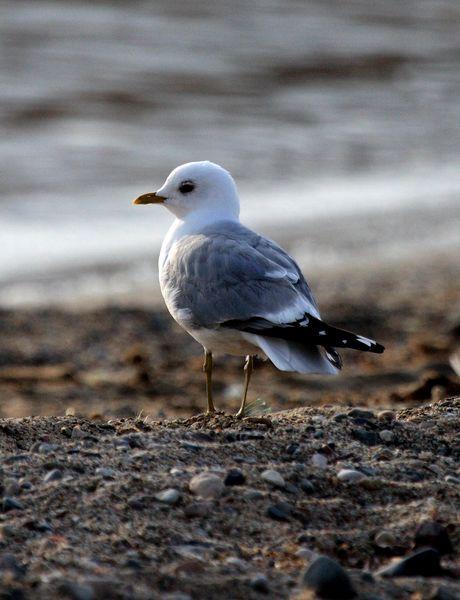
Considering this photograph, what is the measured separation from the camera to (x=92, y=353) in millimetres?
7785

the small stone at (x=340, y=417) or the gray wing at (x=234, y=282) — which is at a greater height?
the gray wing at (x=234, y=282)

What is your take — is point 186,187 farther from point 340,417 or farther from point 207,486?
point 207,486

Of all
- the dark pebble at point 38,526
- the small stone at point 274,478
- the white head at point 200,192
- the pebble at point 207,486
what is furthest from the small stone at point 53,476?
the white head at point 200,192

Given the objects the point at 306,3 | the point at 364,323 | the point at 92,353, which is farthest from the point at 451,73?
the point at 92,353

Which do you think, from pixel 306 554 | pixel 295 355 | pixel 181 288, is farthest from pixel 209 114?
pixel 306 554

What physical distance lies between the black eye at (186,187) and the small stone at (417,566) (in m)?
2.39

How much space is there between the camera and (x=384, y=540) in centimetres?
347

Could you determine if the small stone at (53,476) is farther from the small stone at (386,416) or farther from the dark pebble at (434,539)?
the small stone at (386,416)

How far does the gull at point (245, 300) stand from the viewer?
14.5 feet

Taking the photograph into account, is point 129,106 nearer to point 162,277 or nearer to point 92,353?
point 92,353

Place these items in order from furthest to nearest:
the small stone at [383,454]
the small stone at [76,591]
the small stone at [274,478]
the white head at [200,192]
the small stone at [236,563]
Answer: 1. the white head at [200,192]
2. the small stone at [383,454]
3. the small stone at [274,478]
4. the small stone at [236,563]
5. the small stone at [76,591]

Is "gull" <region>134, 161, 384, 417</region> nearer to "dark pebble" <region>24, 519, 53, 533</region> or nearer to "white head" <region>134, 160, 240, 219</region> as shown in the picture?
"white head" <region>134, 160, 240, 219</region>

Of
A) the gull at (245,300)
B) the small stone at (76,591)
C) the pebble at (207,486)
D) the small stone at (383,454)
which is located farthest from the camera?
the gull at (245,300)

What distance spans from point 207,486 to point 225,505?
0.09 meters
